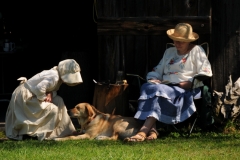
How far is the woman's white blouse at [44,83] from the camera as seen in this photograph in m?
8.30

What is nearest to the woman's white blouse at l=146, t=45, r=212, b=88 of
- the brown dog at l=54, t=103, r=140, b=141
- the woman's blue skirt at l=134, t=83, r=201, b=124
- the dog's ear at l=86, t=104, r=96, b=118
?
the woman's blue skirt at l=134, t=83, r=201, b=124

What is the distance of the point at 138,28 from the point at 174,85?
1.01m

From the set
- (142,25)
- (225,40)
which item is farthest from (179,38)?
(225,40)

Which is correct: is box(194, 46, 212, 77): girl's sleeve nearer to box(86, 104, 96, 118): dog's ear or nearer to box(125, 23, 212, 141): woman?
box(125, 23, 212, 141): woman

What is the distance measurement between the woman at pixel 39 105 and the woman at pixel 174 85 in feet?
2.90

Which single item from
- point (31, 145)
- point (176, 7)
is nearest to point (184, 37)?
point (176, 7)

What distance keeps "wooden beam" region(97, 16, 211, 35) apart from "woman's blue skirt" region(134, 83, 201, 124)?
993 mm

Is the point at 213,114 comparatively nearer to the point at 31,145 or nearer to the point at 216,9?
the point at 216,9

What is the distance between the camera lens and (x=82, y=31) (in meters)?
12.0

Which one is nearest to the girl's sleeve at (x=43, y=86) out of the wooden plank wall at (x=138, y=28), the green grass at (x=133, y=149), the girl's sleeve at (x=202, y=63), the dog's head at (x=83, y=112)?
the dog's head at (x=83, y=112)

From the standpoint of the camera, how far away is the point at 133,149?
24.8 ft

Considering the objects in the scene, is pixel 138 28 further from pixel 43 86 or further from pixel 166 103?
pixel 43 86

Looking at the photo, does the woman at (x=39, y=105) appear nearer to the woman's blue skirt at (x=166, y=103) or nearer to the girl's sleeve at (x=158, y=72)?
the woman's blue skirt at (x=166, y=103)

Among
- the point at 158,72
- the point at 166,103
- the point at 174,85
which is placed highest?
the point at 158,72
